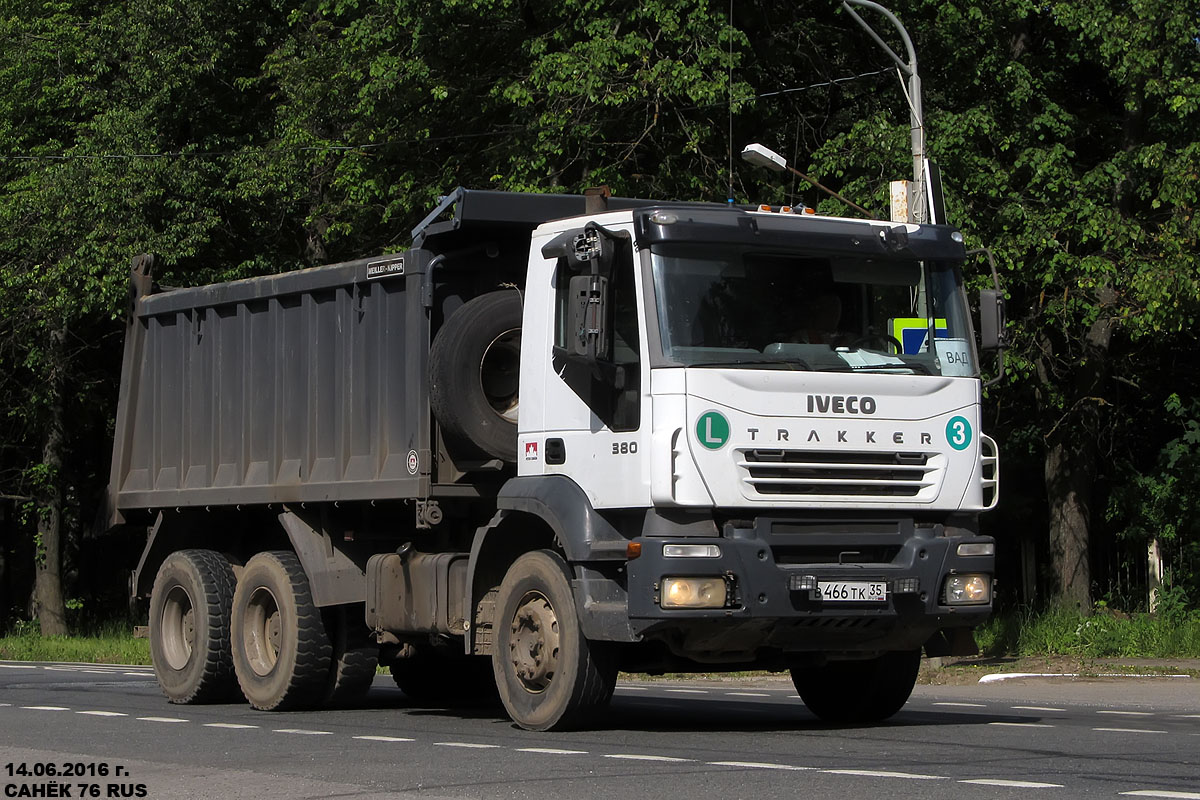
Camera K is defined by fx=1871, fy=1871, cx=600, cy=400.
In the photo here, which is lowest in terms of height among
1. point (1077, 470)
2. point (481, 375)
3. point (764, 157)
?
point (1077, 470)

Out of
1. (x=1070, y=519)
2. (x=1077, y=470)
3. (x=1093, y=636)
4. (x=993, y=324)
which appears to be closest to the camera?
(x=993, y=324)

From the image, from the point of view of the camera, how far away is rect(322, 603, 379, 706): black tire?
14305mm

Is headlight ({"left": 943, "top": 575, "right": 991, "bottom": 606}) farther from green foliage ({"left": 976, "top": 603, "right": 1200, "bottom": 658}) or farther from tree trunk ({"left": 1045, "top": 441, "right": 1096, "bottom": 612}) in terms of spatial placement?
tree trunk ({"left": 1045, "top": 441, "right": 1096, "bottom": 612})

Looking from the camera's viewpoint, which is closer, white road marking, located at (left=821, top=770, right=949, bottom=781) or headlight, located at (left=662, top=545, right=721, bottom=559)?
white road marking, located at (left=821, top=770, right=949, bottom=781)

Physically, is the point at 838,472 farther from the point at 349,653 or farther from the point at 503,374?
the point at 349,653

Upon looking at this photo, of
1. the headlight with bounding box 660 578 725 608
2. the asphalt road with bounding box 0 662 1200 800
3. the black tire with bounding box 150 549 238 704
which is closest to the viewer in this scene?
the asphalt road with bounding box 0 662 1200 800

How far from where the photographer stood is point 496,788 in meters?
8.88

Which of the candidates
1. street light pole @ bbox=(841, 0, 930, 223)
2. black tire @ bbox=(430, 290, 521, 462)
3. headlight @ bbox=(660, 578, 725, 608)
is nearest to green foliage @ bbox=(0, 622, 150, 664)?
street light pole @ bbox=(841, 0, 930, 223)

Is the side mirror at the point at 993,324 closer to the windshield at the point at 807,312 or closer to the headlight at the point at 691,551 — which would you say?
the windshield at the point at 807,312

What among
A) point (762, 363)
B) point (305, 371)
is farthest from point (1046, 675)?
point (762, 363)

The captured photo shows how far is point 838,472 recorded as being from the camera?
11.1m

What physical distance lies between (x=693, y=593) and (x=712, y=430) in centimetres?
94

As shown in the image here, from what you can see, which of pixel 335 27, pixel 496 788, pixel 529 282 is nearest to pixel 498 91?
pixel 335 27

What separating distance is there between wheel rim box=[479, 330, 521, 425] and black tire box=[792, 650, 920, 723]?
2.70 meters
